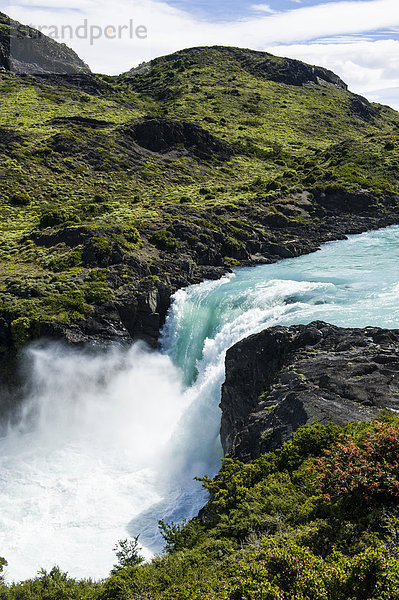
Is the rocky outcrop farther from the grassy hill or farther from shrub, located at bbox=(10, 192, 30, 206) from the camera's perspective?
shrub, located at bbox=(10, 192, 30, 206)

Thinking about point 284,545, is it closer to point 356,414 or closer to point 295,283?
point 356,414

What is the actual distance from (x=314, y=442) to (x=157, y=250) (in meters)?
31.1

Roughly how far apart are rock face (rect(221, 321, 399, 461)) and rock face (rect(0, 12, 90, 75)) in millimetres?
121737

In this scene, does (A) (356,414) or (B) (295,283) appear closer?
(A) (356,414)

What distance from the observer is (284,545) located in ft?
32.4

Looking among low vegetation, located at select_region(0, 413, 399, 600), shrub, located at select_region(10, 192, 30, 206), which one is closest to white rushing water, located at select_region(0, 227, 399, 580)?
low vegetation, located at select_region(0, 413, 399, 600)

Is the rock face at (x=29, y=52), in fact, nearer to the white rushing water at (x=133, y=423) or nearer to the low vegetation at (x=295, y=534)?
the white rushing water at (x=133, y=423)

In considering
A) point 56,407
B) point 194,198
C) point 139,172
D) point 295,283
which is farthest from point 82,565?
point 139,172

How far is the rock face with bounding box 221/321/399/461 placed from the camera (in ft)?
53.7

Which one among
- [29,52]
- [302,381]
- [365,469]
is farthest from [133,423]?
[29,52]

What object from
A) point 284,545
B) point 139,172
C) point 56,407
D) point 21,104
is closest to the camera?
point 284,545

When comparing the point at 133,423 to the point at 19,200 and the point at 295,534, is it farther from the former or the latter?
the point at 19,200

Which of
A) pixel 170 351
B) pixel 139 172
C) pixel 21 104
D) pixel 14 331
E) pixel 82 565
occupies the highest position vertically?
pixel 21 104

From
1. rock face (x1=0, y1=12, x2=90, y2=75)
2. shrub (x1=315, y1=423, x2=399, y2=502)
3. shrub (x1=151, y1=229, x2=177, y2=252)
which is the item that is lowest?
shrub (x1=315, y1=423, x2=399, y2=502)
